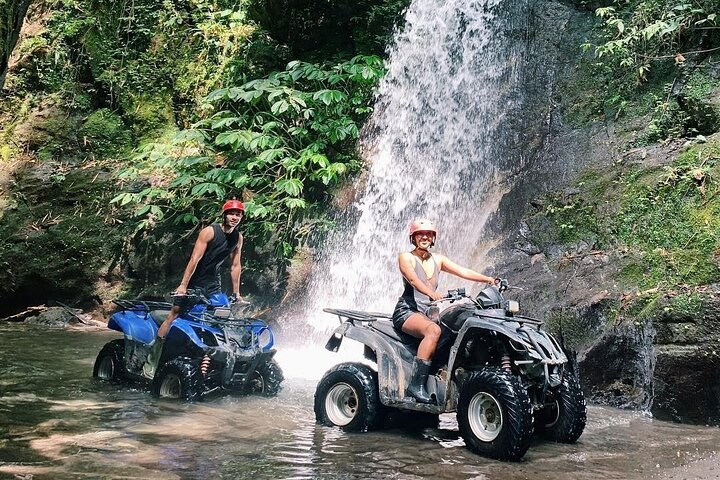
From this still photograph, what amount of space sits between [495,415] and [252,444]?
5.69 feet

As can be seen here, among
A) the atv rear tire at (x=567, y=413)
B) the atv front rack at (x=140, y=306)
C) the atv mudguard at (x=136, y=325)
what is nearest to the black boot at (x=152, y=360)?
the atv mudguard at (x=136, y=325)

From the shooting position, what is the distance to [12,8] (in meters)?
6.95

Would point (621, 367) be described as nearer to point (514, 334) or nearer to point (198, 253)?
point (514, 334)

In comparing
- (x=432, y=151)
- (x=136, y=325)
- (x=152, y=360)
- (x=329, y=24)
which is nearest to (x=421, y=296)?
(x=152, y=360)

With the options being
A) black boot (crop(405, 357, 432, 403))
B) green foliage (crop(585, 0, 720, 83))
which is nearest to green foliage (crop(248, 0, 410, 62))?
green foliage (crop(585, 0, 720, 83))

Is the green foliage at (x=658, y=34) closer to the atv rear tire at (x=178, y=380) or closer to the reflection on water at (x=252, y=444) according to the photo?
the reflection on water at (x=252, y=444)

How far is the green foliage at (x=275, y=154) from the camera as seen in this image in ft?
41.6

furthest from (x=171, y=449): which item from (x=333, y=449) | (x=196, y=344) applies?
(x=196, y=344)

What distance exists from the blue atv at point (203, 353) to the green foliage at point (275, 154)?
16.6 ft

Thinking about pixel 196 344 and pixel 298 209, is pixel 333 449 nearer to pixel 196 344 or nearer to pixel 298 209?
pixel 196 344

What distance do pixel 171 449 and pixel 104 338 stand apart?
7102mm

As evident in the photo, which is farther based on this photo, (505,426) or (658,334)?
(658,334)

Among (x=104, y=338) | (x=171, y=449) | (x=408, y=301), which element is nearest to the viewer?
(x=171, y=449)

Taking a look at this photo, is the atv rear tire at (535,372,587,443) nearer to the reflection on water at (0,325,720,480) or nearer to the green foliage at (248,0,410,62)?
the reflection on water at (0,325,720,480)
